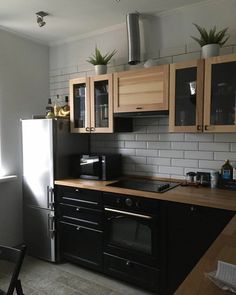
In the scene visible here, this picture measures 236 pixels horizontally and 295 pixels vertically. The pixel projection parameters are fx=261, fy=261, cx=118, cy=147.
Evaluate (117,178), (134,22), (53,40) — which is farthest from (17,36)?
(117,178)

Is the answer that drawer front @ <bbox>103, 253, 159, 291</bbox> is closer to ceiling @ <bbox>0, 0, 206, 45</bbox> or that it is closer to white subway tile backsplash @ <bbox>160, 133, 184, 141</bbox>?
white subway tile backsplash @ <bbox>160, 133, 184, 141</bbox>

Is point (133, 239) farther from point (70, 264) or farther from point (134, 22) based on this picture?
point (134, 22)

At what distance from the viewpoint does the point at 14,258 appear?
4.71 ft

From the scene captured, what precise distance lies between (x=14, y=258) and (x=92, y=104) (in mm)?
1772

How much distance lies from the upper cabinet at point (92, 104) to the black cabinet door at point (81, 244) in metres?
1.04

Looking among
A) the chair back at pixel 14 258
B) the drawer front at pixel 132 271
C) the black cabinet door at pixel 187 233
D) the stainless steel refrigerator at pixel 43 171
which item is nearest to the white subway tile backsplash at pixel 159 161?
the black cabinet door at pixel 187 233

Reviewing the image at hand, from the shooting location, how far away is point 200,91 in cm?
220

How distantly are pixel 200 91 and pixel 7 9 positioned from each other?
199 cm

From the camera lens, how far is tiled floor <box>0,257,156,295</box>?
92.1 inches

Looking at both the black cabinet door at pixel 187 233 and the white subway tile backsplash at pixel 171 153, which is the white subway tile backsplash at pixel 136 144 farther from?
the black cabinet door at pixel 187 233

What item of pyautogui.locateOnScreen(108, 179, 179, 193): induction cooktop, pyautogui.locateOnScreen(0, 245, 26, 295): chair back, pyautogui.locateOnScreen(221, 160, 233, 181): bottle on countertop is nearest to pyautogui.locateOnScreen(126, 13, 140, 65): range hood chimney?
pyautogui.locateOnScreen(108, 179, 179, 193): induction cooktop

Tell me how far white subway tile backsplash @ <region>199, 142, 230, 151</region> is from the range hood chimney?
42.7 inches

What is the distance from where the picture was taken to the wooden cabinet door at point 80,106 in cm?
285

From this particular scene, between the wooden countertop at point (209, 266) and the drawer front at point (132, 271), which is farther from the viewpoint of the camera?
the drawer front at point (132, 271)
